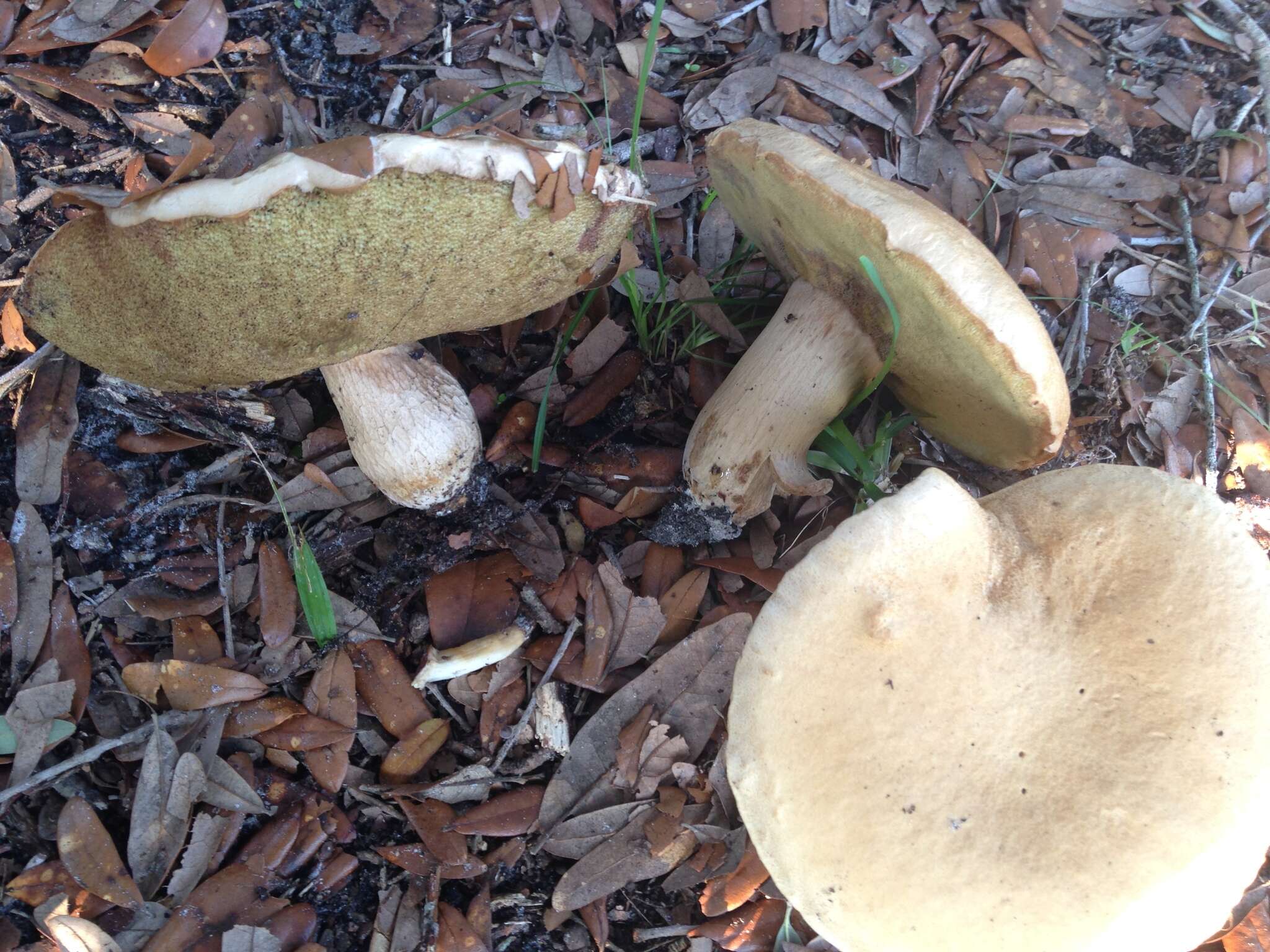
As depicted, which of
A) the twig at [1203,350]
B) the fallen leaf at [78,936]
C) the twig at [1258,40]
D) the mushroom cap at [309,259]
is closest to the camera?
the mushroom cap at [309,259]

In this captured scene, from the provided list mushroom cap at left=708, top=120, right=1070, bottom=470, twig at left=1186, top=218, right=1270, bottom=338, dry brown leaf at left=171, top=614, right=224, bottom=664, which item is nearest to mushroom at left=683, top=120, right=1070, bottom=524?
mushroom cap at left=708, top=120, right=1070, bottom=470

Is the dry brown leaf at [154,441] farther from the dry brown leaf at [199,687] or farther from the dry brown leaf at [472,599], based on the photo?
the dry brown leaf at [472,599]

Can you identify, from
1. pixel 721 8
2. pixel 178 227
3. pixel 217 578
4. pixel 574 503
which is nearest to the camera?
pixel 178 227

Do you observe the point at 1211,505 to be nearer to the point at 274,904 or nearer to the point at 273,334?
the point at 273,334

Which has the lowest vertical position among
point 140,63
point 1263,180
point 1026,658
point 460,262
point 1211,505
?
point 1026,658

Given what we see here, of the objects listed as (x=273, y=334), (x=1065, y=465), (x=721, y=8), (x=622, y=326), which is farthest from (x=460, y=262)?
(x=1065, y=465)

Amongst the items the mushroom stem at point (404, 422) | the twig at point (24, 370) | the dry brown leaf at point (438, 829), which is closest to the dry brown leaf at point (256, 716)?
the dry brown leaf at point (438, 829)

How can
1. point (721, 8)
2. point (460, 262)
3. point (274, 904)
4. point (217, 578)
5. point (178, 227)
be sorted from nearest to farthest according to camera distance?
point (178, 227)
point (460, 262)
point (274, 904)
point (217, 578)
point (721, 8)
